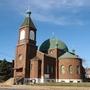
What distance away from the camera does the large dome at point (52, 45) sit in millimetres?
78250

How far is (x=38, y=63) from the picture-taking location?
227 feet

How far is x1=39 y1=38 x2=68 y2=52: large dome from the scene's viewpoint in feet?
257

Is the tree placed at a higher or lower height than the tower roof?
lower

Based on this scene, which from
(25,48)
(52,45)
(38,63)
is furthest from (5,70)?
(52,45)

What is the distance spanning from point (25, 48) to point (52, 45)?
10.8 meters

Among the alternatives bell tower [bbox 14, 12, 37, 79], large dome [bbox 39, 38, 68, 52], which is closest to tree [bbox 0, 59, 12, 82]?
bell tower [bbox 14, 12, 37, 79]

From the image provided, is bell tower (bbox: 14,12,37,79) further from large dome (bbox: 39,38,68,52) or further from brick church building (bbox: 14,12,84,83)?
large dome (bbox: 39,38,68,52)

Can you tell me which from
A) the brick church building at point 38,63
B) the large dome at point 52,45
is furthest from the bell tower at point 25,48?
the large dome at point 52,45

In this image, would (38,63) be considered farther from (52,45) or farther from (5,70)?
(5,70)

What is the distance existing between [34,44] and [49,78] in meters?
10.7

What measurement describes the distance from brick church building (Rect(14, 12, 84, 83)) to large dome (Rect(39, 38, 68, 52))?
1987mm

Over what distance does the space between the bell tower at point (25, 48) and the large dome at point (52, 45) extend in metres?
6.24

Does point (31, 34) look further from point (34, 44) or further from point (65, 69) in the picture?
point (65, 69)

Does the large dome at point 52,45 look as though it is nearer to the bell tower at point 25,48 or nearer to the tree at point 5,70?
the bell tower at point 25,48
